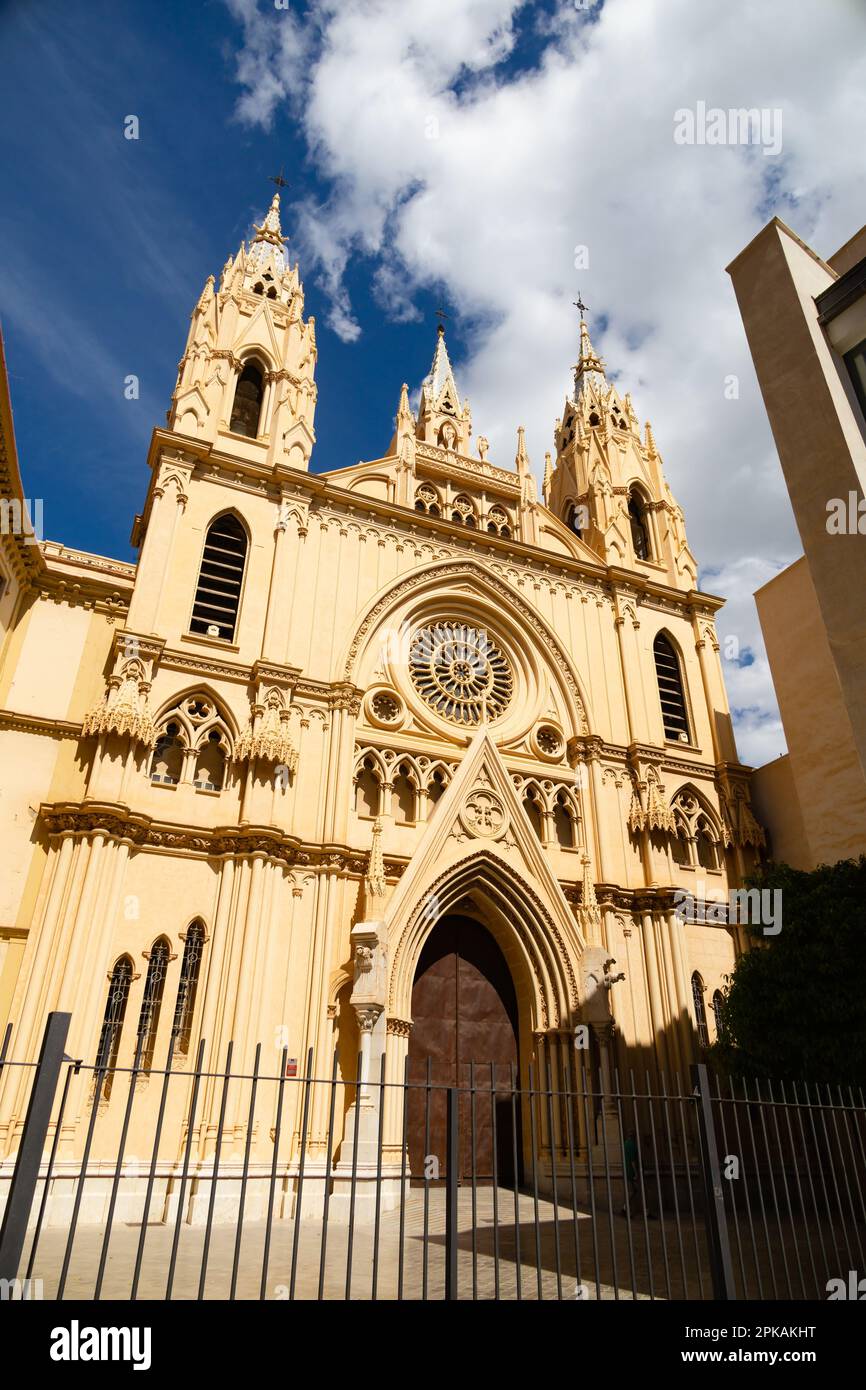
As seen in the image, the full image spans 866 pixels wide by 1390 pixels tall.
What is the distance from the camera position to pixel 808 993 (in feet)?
51.4

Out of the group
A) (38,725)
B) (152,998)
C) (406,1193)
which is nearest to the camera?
(406,1193)

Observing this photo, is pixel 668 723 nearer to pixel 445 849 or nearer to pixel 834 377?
pixel 445 849

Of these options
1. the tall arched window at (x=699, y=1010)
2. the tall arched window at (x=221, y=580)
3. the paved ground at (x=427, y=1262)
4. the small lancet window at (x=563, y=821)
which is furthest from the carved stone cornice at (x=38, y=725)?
the tall arched window at (x=699, y=1010)

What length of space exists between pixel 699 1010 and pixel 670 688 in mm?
9602

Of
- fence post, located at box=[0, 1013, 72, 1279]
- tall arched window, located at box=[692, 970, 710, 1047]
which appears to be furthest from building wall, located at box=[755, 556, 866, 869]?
fence post, located at box=[0, 1013, 72, 1279]

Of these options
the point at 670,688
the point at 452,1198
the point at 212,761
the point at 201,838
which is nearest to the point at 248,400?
the point at 212,761

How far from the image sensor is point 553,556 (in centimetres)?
2553

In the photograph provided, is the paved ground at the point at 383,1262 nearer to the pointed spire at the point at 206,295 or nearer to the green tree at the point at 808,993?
the green tree at the point at 808,993

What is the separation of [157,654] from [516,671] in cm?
1004

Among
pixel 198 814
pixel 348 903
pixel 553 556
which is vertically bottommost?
pixel 348 903

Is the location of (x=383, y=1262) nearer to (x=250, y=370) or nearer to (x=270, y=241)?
(x=250, y=370)

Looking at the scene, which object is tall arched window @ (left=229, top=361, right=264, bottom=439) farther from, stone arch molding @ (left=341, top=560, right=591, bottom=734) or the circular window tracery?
the circular window tracery
